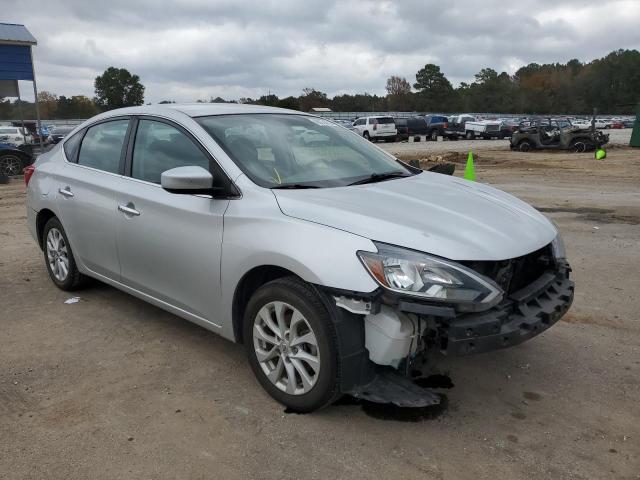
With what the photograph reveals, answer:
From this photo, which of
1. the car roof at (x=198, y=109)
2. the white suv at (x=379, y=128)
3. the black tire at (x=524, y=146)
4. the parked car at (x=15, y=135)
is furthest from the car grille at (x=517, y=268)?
the white suv at (x=379, y=128)

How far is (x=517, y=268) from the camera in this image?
119 inches

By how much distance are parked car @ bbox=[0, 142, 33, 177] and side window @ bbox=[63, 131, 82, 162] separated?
1222cm

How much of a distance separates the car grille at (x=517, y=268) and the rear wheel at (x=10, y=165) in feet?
51.9

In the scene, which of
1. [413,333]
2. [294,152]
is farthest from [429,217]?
[294,152]

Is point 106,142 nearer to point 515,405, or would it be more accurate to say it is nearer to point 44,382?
point 44,382

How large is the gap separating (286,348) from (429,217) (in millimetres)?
1039

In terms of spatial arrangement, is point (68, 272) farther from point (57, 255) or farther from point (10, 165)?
point (10, 165)

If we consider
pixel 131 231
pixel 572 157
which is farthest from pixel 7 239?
pixel 572 157

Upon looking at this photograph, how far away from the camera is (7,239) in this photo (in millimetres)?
7668

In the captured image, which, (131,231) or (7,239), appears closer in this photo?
(131,231)

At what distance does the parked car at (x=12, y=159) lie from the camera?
15688 millimetres

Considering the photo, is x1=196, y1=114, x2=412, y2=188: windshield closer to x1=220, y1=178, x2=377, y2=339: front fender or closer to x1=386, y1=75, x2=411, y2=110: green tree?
x1=220, y1=178, x2=377, y2=339: front fender

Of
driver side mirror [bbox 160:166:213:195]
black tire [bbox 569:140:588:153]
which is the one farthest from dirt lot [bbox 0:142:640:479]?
black tire [bbox 569:140:588:153]

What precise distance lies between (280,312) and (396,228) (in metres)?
0.77
